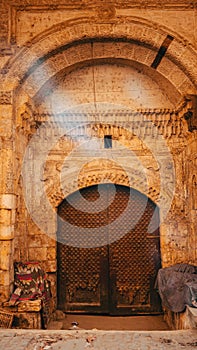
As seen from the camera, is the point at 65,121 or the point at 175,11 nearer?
the point at 175,11

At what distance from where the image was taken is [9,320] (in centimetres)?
392

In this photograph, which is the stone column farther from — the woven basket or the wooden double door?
the wooden double door

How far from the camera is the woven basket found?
3893mm

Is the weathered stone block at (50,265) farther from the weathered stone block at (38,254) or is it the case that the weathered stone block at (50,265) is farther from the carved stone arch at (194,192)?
the carved stone arch at (194,192)

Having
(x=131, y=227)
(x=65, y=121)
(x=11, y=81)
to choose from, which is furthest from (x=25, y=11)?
(x=131, y=227)

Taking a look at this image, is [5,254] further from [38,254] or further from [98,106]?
[98,106]

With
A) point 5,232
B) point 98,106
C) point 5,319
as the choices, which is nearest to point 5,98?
point 98,106

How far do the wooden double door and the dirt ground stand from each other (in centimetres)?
11

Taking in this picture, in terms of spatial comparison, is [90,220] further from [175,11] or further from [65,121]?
[175,11]

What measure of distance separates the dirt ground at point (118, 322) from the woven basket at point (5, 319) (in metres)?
1.09

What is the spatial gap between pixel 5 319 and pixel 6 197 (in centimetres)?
152

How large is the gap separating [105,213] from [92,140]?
4.18ft

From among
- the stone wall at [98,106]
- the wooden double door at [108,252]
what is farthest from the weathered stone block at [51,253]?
the wooden double door at [108,252]

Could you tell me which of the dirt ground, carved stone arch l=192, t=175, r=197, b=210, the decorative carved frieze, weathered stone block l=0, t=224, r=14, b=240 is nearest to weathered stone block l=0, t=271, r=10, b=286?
weathered stone block l=0, t=224, r=14, b=240
